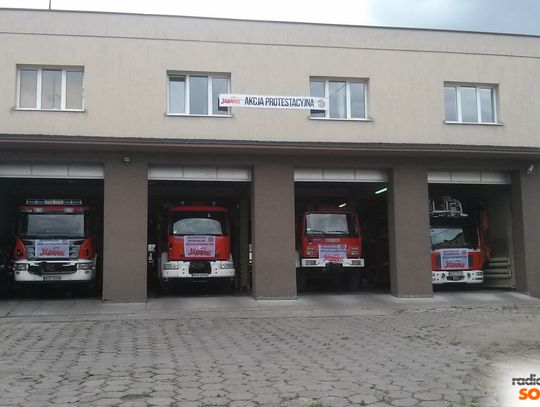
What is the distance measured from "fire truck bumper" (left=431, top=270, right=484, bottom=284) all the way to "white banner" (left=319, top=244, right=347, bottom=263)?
104 inches

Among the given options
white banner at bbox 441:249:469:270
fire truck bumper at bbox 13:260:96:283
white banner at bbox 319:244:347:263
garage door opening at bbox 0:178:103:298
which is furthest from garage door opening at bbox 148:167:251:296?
white banner at bbox 441:249:469:270

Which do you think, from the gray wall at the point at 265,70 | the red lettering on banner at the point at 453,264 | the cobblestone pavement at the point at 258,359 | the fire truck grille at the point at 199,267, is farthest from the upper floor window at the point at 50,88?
the red lettering on banner at the point at 453,264

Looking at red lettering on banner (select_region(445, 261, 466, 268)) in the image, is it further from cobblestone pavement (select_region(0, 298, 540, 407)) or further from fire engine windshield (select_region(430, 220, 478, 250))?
cobblestone pavement (select_region(0, 298, 540, 407))

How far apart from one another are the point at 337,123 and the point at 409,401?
11.1 meters

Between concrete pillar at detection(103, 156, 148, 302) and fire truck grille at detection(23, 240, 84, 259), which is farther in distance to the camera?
fire truck grille at detection(23, 240, 84, 259)

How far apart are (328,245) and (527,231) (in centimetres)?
569

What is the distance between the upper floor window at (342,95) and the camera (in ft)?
53.8

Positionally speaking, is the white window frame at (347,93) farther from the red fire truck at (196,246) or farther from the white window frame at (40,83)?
the white window frame at (40,83)

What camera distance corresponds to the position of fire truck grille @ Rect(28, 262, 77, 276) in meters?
15.1

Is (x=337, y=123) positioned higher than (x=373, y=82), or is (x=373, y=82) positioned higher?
(x=373, y=82)

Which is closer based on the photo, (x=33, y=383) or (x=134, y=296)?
(x=33, y=383)

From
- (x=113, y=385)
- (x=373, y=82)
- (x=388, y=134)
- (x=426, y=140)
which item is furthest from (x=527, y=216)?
(x=113, y=385)

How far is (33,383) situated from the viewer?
662 centimetres

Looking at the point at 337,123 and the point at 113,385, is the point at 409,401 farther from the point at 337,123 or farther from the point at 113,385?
the point at 337,123
